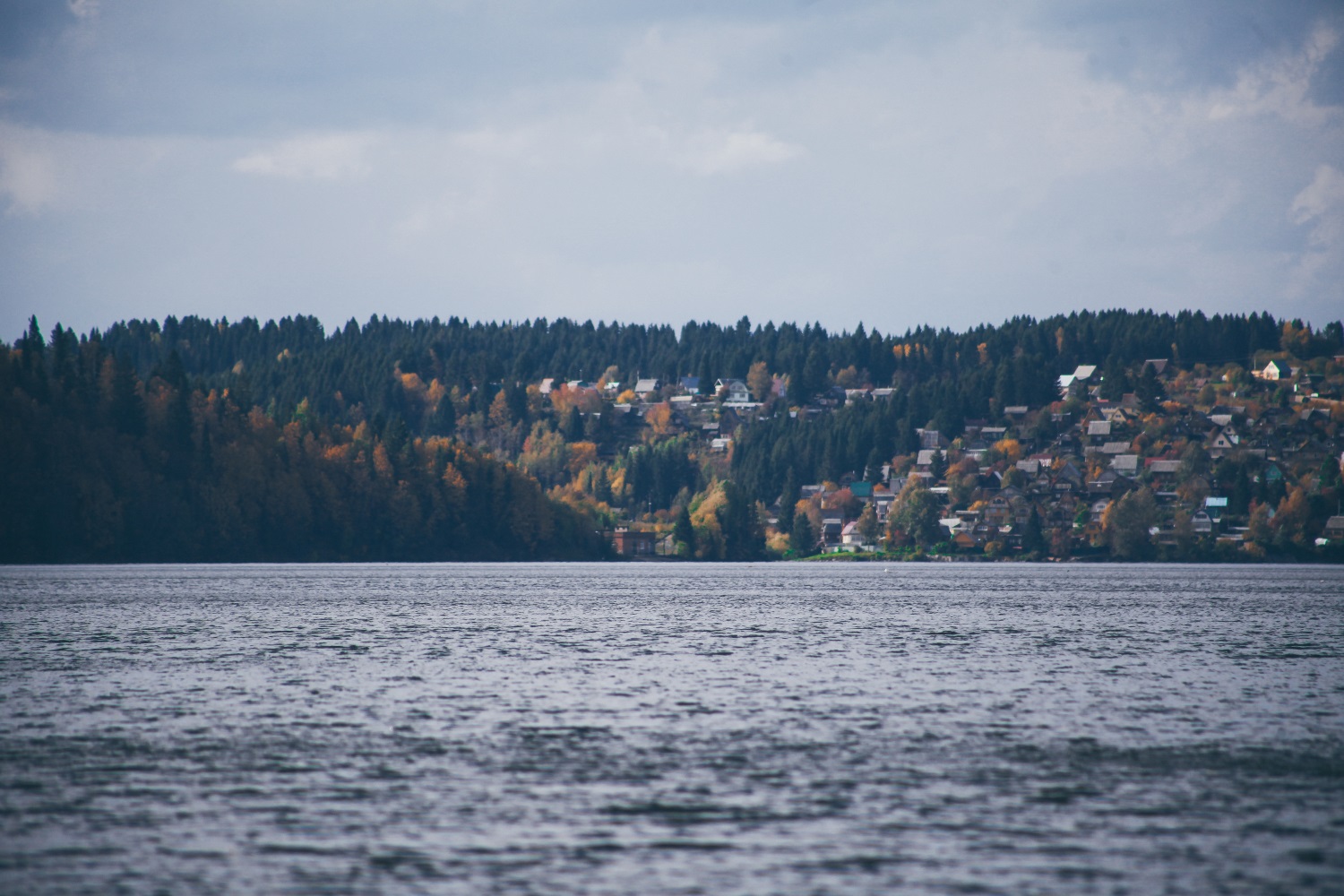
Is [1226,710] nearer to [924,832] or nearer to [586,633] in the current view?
[924,832]

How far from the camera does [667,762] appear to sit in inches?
1305

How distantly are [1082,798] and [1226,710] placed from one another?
1634 cm

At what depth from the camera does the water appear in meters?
23.4

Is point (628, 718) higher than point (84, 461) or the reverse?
the reverse

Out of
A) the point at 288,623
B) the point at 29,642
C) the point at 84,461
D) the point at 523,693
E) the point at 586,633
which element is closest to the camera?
the point at 523,693

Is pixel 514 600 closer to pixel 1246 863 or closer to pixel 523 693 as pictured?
pixel 523 693

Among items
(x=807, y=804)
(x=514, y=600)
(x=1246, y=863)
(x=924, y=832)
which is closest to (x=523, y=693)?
(x=807, y=804)

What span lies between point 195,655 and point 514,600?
55495mm

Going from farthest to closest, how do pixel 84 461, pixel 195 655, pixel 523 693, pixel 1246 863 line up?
pixel 84 461
pixel 195 655
pixel 523 693
pixel 1246 863

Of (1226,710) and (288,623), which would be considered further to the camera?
(288,623)

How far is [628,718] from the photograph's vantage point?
40812mm

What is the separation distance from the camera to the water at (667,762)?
2336cm

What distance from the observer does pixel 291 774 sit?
31.8 meters

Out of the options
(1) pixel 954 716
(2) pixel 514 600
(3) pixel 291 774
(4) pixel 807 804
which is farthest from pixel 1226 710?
(2) pixel 514 600
